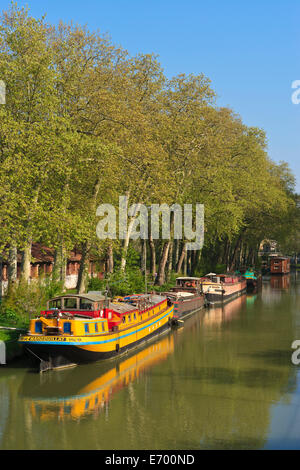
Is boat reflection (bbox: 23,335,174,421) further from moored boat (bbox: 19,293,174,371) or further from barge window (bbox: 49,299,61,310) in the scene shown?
barge window (bbox: 49,299,61,310)

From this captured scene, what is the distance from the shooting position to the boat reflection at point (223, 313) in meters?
50.4

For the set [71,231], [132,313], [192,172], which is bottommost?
[132,313]

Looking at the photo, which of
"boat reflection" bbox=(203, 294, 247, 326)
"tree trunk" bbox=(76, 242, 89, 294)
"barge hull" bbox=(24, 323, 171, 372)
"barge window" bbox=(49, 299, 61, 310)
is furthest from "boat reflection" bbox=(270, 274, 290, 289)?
"barge hull" bbox=(24, 323, 171, 372)

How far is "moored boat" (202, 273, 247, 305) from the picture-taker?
211ft

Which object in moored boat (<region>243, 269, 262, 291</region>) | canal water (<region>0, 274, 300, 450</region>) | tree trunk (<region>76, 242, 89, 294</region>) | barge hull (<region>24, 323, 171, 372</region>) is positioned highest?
tree trunk (<region>76, 242, 89, 294</region>)

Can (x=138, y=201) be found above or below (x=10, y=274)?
above

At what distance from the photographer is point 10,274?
3778 cm

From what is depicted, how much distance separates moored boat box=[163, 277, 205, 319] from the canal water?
1085 centimetres

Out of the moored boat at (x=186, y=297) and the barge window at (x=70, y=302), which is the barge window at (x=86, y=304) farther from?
the moored boat at (x=186, y=297)

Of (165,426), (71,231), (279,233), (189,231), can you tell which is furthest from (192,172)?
(165,426)

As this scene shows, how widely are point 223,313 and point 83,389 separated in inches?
1275

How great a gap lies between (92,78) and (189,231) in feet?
88.0
